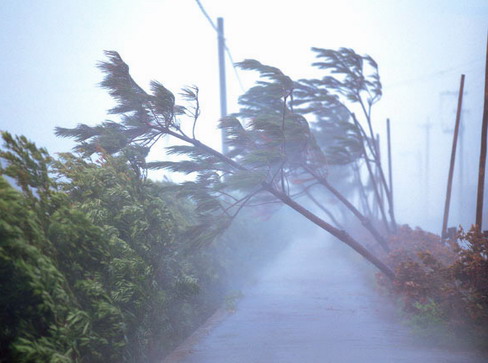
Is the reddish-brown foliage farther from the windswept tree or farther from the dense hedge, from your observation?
the dense hedge

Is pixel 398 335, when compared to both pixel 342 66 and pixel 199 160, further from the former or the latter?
pixel 342 66

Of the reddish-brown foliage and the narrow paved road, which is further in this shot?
the narrow paved road

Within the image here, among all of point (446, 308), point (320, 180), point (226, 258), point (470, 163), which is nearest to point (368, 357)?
point (446, 308)

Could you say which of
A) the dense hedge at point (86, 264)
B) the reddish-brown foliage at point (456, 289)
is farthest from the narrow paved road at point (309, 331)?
the dense hedge at point (86, 264)

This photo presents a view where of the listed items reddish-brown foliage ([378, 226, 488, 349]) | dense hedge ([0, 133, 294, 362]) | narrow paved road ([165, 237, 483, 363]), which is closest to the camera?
dense hedge ([0, 133, 294, 362])

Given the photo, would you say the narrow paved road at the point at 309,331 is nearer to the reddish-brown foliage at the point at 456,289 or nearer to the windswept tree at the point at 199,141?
the reddish-brown foliage at the point at 456,289

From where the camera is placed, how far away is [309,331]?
8.47m

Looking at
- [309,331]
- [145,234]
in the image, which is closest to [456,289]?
[309,331]

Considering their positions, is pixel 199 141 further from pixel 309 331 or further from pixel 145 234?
pixel 309 331

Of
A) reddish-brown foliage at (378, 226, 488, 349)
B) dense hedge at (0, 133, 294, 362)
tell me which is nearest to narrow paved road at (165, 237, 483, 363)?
reddish-brown foliage at (378, 226, 488, 349)

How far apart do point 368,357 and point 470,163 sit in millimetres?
67162

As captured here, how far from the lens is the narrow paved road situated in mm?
6758

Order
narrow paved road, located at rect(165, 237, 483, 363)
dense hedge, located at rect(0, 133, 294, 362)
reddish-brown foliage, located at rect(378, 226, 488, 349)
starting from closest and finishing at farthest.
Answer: dense hedge, located at rect(0, 133, 294, 362) → reddish-brown foliage, located at rect(378, 226, 488, 349) → narrow paved road, located at rect(165, 237, 483, 363)

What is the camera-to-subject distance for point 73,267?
416 centimetres
